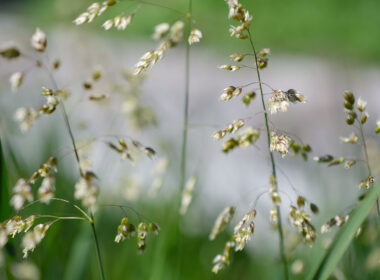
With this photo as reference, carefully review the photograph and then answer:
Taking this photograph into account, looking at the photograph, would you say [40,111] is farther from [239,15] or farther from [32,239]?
[239,15]

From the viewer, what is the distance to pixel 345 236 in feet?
3.49

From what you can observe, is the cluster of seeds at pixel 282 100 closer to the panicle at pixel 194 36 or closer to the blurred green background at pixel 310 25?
the panicle at pixel 194 36

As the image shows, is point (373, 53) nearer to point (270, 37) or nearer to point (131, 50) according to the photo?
point (270, 37)

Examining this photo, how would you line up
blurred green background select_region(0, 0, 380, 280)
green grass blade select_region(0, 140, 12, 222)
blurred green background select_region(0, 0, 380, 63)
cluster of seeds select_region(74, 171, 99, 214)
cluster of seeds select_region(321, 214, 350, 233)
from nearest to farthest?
1. cluster of seeds select_region(74, 171, 99, 214)
2. cluster of seeds select_region(321, 214, 350, 233)
3. green grass blade select_region(0, 140, 12, 222)
4. blurred green background select_region(0, 0, 380, 280)
5. blurred green background select_region(0, 0, 380, 63)

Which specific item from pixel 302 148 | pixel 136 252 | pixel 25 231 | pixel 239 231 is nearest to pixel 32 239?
pixel 25 231

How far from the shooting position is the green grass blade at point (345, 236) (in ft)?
3.36

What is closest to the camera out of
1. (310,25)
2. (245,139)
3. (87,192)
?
(87,192)

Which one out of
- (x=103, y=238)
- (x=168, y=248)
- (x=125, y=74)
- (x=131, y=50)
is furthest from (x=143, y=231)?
(x=131, y=50)

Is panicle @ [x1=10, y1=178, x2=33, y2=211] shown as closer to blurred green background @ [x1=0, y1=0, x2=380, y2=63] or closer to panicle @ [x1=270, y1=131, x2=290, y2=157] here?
panicle @ [x1=270, y1=131, x2=290, y2=157]

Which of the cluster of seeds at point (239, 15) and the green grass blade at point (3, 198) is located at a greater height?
the cluster of seeds at point (239, 15)

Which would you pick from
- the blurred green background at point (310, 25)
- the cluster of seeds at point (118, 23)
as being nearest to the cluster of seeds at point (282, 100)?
the cluster of seeds at point (118, 23)

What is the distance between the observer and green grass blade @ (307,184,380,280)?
40.3 inches

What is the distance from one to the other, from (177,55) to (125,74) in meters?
6.63

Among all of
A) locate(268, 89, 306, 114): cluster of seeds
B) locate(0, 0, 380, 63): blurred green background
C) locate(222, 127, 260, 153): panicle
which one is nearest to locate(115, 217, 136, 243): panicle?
locate(222, 127, 260, 153): panicle
